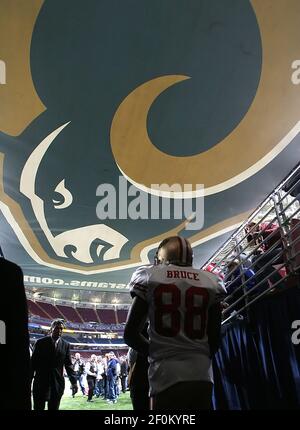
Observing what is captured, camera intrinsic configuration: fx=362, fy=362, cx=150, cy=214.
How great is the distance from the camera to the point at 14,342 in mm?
665

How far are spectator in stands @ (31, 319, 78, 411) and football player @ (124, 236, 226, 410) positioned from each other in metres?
2.97

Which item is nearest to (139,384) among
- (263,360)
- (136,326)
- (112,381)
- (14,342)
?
(136,326)

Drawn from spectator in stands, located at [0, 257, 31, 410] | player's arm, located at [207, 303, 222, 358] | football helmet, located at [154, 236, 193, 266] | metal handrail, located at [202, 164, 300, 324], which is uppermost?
metal handrail, located at [202, 164, 300, 324]

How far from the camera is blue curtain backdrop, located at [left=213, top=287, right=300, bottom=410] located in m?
2.31

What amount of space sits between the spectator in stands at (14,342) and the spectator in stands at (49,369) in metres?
3.79

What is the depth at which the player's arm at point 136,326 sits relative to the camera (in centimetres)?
161

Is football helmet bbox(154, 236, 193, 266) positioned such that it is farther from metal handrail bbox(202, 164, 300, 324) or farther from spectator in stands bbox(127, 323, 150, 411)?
metal handrail bbox(202, 164, 300, 324)

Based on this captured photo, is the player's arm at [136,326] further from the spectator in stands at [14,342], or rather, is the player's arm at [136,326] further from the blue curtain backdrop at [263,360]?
the blue curtain backdrop at [263,360]

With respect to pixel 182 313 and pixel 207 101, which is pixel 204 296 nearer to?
pixel 182 313

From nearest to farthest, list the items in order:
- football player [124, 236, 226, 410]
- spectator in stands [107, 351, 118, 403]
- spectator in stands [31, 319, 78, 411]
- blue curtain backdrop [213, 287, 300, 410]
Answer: football player [124, 236, 226, 410], blue curtain backdrop [213, 287, 300, 410], spectator in stands [31, 319, 78, 411], spectator in stands [107, 351, 118, 403]

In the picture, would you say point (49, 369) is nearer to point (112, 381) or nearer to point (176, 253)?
point (176, 253)

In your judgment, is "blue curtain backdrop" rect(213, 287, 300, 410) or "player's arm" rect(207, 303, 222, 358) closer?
"player's arm" rect(207, 303, 222, 358)

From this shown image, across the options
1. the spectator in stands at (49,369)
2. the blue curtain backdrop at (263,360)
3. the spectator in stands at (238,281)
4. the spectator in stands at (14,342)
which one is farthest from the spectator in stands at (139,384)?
A: the spectator in stands at (49,369)

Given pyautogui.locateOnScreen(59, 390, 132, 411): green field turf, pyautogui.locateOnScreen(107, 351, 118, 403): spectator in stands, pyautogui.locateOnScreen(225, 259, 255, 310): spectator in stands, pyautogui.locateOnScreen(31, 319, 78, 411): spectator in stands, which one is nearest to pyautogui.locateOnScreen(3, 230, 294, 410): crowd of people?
pyautogui.locateOnScreen(225, 259, 255, 310): spectator in stands
